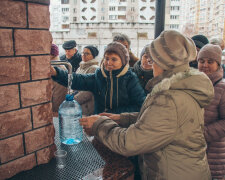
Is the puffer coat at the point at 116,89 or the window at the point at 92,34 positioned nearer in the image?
the puffer coat at the point at 116,89

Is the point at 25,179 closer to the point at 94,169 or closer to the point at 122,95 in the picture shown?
the point at 94,169

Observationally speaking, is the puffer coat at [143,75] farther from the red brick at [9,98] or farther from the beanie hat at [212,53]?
the red brick at [9,98]

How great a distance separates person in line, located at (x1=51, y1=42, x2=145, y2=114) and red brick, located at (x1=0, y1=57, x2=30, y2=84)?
0.87 meters

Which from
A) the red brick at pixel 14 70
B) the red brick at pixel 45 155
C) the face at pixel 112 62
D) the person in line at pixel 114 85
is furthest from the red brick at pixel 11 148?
the face at pixel 112 62

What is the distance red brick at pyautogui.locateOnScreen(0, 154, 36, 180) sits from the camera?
1.01 metres

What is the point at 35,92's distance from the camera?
1.07 metres

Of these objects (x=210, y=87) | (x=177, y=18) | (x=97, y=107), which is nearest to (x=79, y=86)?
(x=97, y=107)

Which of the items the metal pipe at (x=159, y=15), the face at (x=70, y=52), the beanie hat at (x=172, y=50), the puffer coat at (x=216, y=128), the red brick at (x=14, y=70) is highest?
the metal pipe at (x=159, y=15)

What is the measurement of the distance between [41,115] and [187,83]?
2.61 ft

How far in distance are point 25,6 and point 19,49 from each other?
21cm

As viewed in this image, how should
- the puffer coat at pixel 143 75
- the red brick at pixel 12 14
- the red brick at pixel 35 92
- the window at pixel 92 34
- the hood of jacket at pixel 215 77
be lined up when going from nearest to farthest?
the red brick at pixel 12 14
the red brick at pixel 35 92
the hood of jacket at pixel 215 77
the puffer coat at pixel 143 75
the window at pixel 92 34

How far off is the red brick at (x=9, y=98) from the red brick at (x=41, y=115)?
11cm

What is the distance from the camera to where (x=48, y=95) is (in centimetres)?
114

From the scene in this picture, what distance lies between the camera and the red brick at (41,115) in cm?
110
